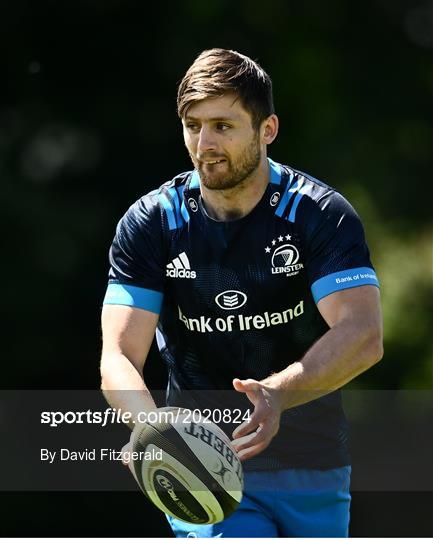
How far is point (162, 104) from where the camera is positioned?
12.6 m

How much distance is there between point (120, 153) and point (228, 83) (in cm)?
711

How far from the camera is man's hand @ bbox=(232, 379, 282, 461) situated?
5066mm

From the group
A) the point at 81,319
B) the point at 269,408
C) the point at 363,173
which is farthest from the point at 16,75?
the point at 269,408

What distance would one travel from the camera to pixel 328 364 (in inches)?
214

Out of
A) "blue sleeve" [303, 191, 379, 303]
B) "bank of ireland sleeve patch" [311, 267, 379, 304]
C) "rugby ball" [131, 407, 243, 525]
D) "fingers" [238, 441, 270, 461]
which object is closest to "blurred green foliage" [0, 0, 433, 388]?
"blue sleeve" [303, 191, 379, 303]

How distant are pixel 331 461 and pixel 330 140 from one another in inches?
306

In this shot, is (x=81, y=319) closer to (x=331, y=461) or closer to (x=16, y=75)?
(x=16, y=75)

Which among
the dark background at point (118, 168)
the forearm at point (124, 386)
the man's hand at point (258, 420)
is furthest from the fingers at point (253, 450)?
the dark background at point (118, 168)

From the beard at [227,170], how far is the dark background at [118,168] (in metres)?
6.19

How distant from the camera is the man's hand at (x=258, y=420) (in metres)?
5.07

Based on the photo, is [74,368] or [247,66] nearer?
[247,66]

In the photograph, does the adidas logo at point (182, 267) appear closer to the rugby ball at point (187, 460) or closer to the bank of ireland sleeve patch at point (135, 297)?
the bank of ireland sleeve patch at point (135, 297)

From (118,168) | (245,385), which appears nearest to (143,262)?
(245,385)

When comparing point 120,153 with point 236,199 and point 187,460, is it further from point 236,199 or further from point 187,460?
point 187,460
